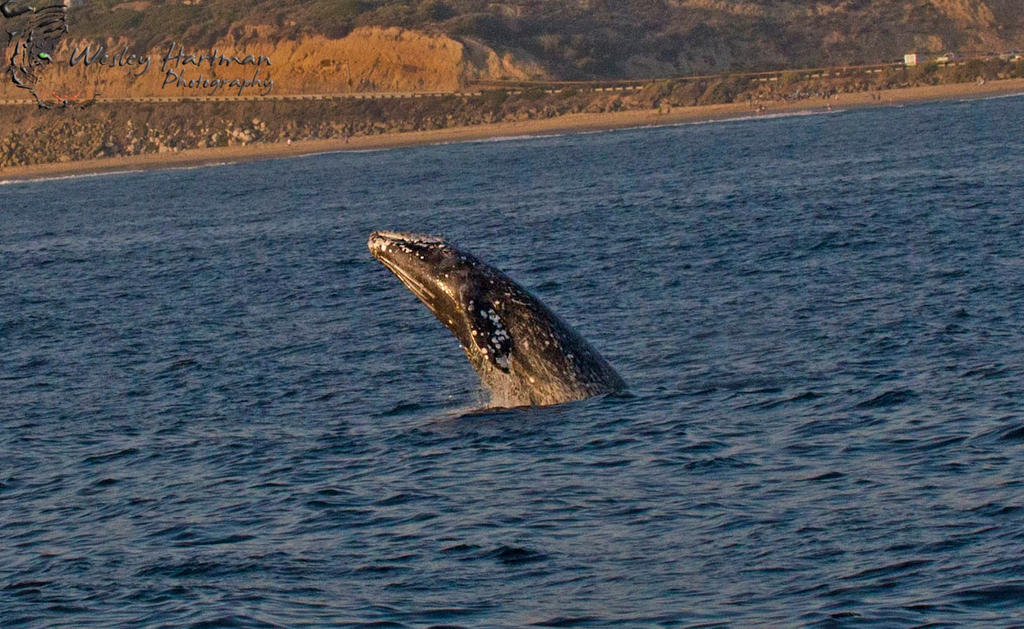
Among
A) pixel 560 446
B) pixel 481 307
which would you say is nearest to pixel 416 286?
pixel 481 307

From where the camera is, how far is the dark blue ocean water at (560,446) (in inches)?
463

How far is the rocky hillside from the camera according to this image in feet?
489

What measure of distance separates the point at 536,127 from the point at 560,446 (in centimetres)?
10724

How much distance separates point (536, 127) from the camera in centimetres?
12175

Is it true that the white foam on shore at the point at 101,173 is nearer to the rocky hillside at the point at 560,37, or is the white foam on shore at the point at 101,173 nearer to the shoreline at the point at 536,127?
the shoreline at the point at 536,127

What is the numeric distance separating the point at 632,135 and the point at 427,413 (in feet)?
290

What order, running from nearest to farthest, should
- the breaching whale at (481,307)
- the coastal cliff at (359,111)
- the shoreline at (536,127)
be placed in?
the breaching whale at (481,307) → the shoreline at (536,127) → the coastal cliff at (359,111)

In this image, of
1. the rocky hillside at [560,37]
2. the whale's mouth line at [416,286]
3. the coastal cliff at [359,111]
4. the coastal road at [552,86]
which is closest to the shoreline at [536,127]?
the coastal cliff at [359,111]

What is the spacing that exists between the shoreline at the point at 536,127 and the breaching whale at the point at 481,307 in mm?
101090

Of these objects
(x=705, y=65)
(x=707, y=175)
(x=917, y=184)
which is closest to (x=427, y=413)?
(x=917, y=184)

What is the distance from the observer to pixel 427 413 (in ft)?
62.4

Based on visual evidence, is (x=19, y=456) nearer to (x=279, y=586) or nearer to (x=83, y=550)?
(x=83, y=550)

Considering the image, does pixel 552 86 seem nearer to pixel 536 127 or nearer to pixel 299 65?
pixel 536 127

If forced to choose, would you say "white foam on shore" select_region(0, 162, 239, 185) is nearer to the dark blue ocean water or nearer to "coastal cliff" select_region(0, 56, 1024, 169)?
"coastal cliff" select_region(0, 56, 1024, 169)
